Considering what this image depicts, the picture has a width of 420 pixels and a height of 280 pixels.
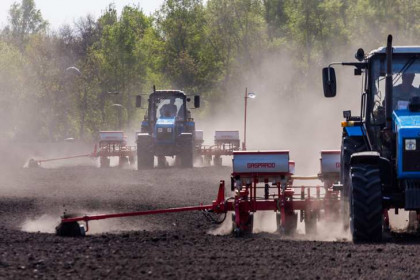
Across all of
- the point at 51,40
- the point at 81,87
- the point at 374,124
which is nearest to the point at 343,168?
the point at 374,124

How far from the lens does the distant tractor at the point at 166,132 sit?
3791 centimetres

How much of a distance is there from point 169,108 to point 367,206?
27.7 meters

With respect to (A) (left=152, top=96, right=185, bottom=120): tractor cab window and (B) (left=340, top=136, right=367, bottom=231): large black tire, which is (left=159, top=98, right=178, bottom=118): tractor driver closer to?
(A) (left=152, top=96, right=185, bottom=120): tractor cab window

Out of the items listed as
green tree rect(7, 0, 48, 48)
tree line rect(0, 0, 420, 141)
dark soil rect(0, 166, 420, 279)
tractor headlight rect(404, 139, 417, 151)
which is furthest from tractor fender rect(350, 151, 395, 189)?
green tree rect(7, 0, 48, 48)

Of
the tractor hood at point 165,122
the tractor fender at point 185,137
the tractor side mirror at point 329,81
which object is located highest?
the tractor hood at point 165,122

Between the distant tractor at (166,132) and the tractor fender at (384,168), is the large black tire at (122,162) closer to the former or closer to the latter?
the distant tractor at (166,132)

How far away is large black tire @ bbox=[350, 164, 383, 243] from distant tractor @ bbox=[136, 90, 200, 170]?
82.9 feet

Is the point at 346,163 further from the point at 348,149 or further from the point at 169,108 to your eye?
the point at 169,108

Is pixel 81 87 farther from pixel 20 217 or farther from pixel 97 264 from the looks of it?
pixel 97 264

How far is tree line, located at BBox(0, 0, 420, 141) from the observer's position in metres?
71.4

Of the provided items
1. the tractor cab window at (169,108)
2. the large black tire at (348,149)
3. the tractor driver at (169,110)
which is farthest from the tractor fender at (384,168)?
the tractor driver at (169,110)

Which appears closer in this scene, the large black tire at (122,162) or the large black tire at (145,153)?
the large black tire at (145,153)

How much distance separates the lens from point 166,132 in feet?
126

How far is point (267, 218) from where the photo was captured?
17328 mm
